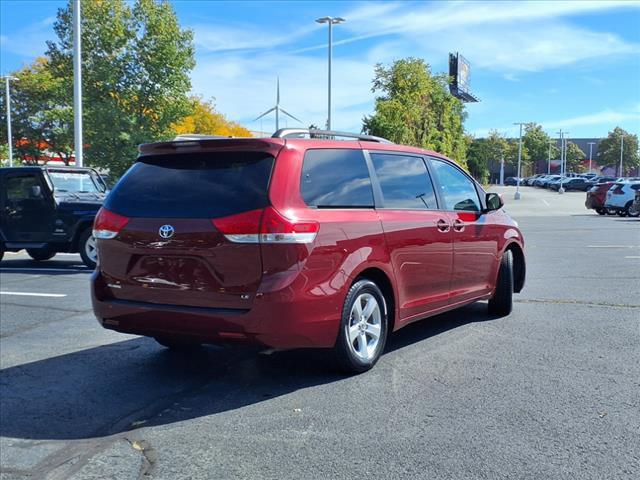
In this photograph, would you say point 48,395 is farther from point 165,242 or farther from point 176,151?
point 176,151

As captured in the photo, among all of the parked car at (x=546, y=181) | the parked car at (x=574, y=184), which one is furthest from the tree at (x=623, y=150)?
the parked car at (x=574, y=184)

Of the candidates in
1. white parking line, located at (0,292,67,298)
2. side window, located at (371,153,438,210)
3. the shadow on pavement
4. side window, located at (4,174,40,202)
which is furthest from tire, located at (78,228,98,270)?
side window, located at (371,153,438,210)

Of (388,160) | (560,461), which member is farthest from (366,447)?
(388,160)

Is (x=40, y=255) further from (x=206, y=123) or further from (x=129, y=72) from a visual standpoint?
(x=206, y=123)

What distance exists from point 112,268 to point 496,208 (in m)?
3.98

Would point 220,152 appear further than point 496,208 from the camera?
No

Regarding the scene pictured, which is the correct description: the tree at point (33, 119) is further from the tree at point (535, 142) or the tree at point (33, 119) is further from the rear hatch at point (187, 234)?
the tree at point (535, 142)

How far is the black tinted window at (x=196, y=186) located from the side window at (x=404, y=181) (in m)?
1.23

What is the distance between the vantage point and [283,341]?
4.33 m

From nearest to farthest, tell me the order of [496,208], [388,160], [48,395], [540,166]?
[48,395] < [388,160] < [496,208] < [540,166]

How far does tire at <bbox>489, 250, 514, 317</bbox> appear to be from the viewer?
6.89m

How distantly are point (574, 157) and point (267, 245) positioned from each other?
369 ft

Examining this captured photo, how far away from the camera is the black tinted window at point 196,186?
4359 millimetres

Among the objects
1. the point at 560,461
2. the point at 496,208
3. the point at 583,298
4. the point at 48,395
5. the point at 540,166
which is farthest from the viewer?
the point at 540,166
